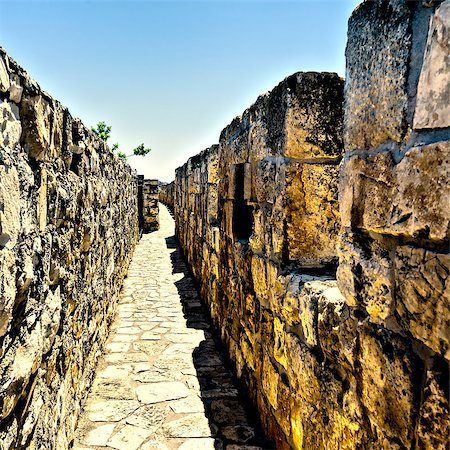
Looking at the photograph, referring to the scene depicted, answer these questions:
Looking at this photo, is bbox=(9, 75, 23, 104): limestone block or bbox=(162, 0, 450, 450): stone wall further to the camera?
bbox=(9, 75, 23, 104): limestone block

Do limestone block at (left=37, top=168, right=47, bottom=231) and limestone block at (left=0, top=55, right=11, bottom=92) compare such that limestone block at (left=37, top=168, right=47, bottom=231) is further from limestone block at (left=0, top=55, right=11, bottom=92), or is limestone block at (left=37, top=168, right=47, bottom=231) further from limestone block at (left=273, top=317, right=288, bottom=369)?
limestone block at (left=273, top=317, right=288, bottom=369)

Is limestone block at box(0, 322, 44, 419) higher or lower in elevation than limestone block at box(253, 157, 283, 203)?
lower

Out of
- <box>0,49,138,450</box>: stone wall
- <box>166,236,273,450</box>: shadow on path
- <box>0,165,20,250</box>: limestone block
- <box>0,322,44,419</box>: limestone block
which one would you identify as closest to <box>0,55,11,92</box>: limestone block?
<box>0,49,138,450</box>: stone wall

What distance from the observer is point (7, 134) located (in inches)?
48.8

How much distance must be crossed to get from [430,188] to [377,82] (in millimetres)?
389

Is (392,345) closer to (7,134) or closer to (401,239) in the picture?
(401,239)

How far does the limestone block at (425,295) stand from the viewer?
881mm

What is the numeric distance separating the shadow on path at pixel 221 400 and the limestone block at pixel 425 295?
1.67 meters

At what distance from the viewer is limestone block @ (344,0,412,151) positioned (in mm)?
1030

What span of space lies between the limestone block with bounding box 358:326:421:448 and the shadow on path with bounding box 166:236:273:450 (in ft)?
4.45

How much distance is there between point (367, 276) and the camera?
1.21m

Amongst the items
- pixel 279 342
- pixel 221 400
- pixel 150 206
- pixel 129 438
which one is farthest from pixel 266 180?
pixel 150 206

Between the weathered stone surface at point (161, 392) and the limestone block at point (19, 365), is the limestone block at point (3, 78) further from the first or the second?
the weathered stone surface at point (161, 392)

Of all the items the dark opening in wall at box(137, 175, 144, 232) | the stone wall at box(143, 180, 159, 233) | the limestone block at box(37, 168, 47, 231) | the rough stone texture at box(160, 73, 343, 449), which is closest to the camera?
the limestone block at box(37, 168, 47, 231)
